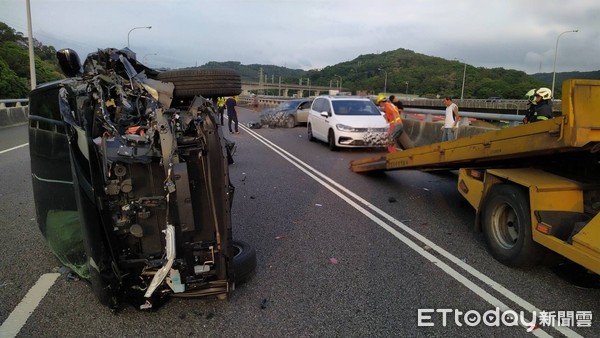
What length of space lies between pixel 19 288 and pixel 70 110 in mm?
1965

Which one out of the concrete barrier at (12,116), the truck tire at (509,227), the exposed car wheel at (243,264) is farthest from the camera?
the concrete barrier at (12,116)

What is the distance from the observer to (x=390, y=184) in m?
9.04

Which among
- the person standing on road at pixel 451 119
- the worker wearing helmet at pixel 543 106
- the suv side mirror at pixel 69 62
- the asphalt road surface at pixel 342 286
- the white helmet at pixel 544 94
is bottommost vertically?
the asphalt road surface at pixel 342 286

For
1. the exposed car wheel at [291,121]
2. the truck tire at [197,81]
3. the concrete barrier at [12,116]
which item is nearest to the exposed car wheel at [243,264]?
the truck tire at [197,81]

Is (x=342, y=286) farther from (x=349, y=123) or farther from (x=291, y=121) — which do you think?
(x=291, y=121)

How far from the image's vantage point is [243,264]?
4031mm

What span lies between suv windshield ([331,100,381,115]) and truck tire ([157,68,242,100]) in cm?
1059

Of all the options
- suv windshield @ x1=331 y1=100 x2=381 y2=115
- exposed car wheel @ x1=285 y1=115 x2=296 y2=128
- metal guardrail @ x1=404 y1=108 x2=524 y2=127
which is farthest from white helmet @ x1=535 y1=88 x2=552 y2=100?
exposed car wheel @ x1=285 y1=115 x2=296 y2=128

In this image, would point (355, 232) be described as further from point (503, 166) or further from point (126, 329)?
point (126, 329)

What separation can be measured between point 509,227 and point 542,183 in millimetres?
849

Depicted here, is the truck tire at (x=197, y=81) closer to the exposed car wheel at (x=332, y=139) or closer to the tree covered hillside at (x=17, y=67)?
the exposed car wheel at (x=332, y=139)

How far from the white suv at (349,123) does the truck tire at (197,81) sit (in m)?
9.59

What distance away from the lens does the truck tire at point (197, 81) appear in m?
4.19

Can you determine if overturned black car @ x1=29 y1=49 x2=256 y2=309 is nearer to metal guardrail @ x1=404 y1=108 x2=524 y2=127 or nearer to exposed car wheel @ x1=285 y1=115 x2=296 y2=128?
metal guardrail @ x1=404 y1=108 x2=524 y2=127
